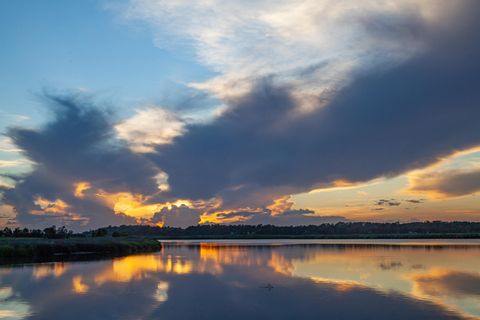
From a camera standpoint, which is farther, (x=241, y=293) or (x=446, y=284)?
(x=446, y=284)

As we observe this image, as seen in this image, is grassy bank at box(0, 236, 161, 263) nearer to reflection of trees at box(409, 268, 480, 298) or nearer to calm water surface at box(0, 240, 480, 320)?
calm water surface at box(0, 240, 480, 320)

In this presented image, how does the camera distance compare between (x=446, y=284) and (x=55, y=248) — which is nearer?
(x=446, y=284)

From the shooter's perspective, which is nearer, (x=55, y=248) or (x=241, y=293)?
(x=241, y=293)

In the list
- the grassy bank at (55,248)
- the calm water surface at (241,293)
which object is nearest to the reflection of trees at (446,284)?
the calm water surface at (241,293)

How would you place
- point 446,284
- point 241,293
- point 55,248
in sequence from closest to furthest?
point 241,293 → point 446,284 → point 55,248

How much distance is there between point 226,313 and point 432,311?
31.9 feet

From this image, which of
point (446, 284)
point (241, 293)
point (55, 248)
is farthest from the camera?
point (55, 248)

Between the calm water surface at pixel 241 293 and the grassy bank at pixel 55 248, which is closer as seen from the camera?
the calm water surface at pixel 241 293

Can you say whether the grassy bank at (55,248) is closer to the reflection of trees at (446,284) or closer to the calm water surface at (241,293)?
the calm water surface at (241,293)

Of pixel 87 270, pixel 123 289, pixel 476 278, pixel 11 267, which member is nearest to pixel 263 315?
pixel 123 289

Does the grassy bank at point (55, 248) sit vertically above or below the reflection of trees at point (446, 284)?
above

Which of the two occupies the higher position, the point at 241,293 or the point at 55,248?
the point at 55,248

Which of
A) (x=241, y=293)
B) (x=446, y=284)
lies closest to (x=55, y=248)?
(x=241, y=293)

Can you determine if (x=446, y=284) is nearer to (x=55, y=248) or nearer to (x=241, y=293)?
(x=241, y=293)
